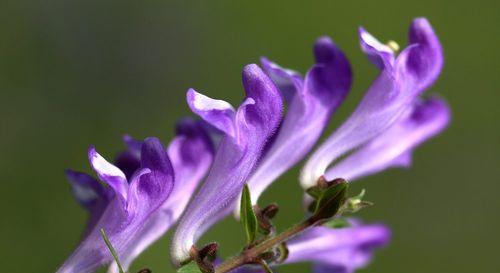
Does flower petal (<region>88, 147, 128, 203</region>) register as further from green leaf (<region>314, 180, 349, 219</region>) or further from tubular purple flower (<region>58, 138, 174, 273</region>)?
green leaf (<region>314, 180, 349, 219</region>)

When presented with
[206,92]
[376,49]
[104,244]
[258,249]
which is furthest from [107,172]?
[206,92]

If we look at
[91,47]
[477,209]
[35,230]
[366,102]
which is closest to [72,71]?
[91,47]

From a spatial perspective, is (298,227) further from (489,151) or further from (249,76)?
(489,151)

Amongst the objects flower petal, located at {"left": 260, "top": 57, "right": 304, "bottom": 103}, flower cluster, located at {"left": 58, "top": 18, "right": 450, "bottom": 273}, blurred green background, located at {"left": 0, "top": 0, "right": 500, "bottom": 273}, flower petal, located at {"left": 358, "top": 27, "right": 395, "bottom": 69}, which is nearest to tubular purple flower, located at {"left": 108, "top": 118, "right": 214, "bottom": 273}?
flower cluster, located at {"left": 58, "top": 18, "right": 450, "bottom": 273}

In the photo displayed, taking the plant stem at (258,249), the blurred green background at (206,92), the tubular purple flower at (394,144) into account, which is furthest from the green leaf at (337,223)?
the blurred green background at (206,92)

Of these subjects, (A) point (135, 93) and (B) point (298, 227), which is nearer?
(B) point (298, 227)

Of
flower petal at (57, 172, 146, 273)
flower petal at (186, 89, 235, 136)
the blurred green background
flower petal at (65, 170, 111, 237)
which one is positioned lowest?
the blurred green background

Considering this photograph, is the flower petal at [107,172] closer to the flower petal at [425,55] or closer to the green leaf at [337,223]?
the green leaf at [337,223]
